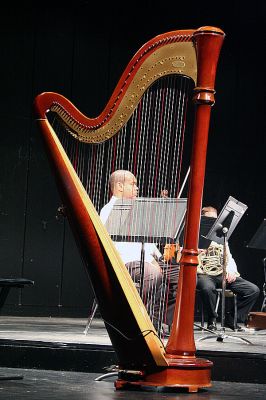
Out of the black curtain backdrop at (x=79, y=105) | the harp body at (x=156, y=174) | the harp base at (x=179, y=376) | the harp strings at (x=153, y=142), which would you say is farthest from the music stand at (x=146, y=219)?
the black curtain backdrop at (x=79, y=105)

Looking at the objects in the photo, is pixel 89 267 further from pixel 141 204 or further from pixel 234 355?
pixel 234 355

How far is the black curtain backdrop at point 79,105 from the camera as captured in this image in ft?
25.7

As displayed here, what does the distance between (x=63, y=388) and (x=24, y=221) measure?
4.06 m

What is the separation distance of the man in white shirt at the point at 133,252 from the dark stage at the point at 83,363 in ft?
1.25

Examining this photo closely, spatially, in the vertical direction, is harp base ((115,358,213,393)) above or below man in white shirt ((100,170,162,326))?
below

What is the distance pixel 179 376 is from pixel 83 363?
988 mm

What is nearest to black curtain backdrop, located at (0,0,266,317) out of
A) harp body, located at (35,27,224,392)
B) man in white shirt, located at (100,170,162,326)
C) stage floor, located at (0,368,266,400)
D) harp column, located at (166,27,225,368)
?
man in white shirt, located at (100,170,162,326)

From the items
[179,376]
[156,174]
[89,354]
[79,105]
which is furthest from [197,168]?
[79,105]

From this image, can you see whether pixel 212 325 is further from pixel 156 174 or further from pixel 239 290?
pixel 156 174

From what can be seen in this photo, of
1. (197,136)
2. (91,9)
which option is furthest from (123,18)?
(197,136)

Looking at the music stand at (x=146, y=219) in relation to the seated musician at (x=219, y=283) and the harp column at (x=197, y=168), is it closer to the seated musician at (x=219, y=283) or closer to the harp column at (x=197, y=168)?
the harp column at (x=197, y=168)

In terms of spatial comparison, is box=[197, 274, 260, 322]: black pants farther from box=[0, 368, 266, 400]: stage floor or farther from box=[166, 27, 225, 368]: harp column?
box=[166, 27, 225, 368]: harp column

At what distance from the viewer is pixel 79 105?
8.02m

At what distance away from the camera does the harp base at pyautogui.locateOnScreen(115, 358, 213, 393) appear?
3.63 m
